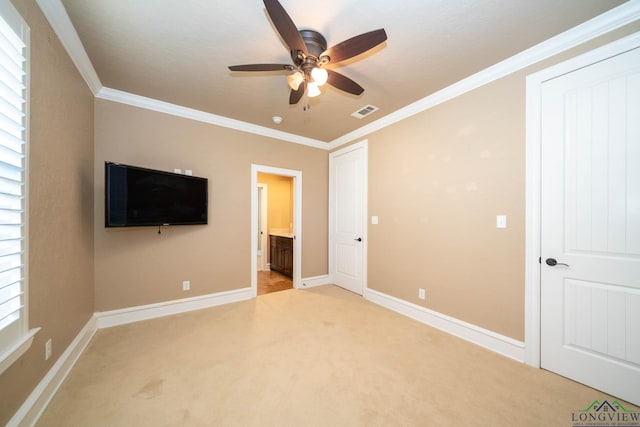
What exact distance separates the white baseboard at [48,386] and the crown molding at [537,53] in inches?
161

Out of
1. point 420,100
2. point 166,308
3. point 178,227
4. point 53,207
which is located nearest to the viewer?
point 53,207

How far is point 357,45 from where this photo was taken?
1.57 m

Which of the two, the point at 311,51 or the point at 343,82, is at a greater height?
the point at 311,51

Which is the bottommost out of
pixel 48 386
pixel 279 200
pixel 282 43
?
pixel 48 386

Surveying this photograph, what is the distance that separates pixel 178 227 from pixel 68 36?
6.62ft

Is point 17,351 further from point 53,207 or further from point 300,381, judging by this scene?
point 300,381

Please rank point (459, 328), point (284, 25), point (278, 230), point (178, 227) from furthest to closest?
point (278, 230)
point (178, 227)
point (459, 328)
point (284, 25)

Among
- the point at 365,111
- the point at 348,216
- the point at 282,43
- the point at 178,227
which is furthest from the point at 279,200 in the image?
the point at 282,43

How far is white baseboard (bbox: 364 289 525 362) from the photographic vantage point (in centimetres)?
215

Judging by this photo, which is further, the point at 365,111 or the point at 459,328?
→ the point at 365,111

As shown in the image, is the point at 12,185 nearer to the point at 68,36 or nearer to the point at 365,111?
the point at 68,36

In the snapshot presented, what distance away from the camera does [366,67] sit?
224cm

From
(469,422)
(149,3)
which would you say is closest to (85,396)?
(469,422)

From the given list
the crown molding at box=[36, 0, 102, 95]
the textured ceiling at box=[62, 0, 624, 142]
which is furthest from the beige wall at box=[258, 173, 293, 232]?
the crown molding at box=[36, 0, 102, 95]
